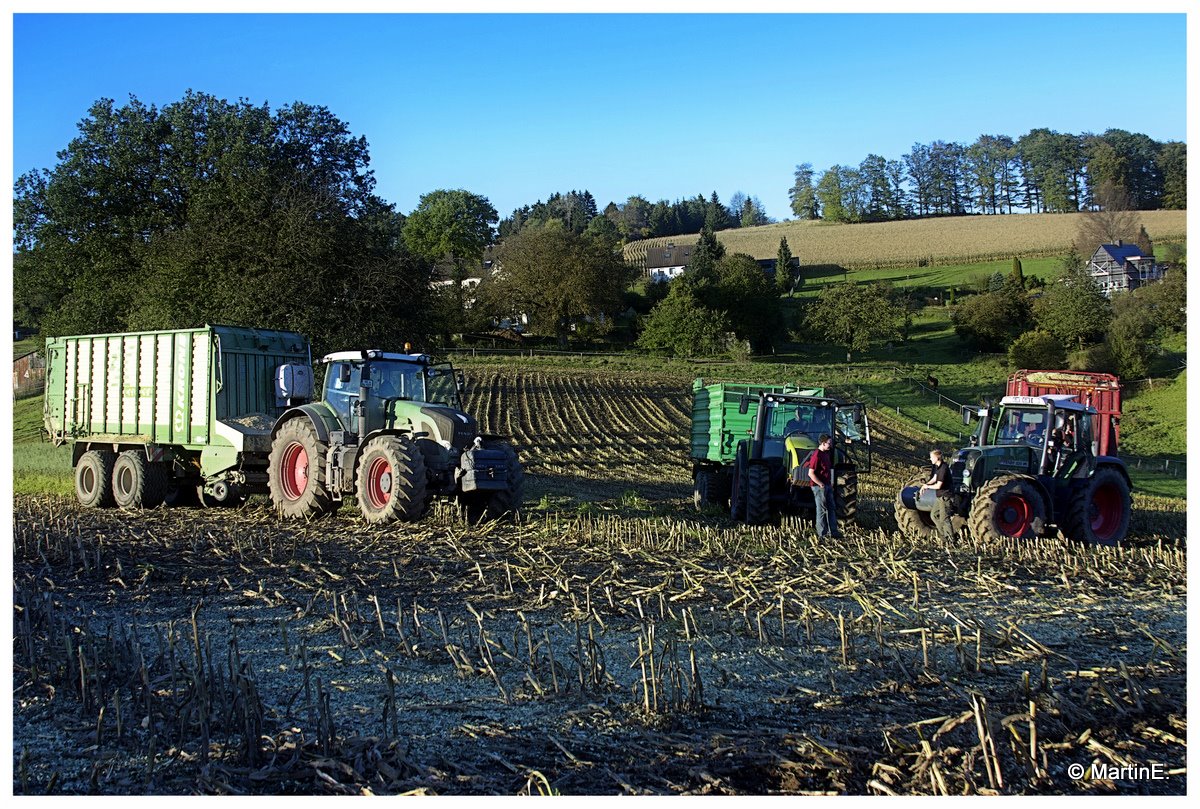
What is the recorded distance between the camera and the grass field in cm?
7900

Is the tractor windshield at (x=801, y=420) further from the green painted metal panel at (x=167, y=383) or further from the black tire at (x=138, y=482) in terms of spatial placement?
the black tire at (x=138, y=482)

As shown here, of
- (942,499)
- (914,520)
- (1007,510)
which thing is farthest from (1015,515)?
(914,520)

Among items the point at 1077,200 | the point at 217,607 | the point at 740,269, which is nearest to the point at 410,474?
A: the point at 217,607

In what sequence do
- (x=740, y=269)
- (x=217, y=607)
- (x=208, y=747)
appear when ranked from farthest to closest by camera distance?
1. (x=740, y=269)
2. (x=217, y=607)
3. (x=208, y=747)

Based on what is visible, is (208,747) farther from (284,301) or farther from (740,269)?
(740,269)

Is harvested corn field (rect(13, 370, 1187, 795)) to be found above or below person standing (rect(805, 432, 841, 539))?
below

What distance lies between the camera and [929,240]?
86.1 meters

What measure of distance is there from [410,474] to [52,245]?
2333 cm

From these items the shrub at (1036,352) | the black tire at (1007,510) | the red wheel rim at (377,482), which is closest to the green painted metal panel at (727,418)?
the black tire at (1007,510)

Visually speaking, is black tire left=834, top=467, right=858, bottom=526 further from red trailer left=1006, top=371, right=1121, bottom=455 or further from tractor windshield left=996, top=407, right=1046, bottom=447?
red trailer left=1006, top=371, right=1121, bottom=455

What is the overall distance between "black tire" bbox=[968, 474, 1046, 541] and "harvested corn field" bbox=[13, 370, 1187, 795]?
2.06 ft

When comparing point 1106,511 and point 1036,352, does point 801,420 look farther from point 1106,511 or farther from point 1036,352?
point 1036,352

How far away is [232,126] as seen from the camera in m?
29.3

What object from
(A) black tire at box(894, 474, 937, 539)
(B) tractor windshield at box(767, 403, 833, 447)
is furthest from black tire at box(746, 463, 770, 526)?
(A) black tire at box(894, 474, 937, 539)
